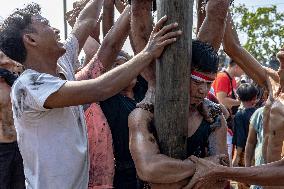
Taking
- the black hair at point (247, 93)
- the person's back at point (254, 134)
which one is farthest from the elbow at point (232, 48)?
the black hair at point (247, 93)

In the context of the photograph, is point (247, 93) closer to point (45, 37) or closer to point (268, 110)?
point (268, 110)

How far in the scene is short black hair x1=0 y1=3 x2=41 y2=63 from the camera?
10.3 ft

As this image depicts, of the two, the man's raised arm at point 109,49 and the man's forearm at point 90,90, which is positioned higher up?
the man's raised arm at point 109,49

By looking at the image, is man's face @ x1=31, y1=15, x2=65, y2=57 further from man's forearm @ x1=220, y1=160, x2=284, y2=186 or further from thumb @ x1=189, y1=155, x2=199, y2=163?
man's forearm @ x1=220, y1=160, x2=284, y2=186

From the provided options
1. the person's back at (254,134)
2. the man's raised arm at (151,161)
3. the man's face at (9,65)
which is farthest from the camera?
the person's back at (254,134)

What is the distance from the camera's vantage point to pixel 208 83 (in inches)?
114

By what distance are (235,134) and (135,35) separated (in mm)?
4634

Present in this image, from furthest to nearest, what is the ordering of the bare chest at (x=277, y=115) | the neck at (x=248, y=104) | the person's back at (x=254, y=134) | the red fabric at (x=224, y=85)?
the red fabric at (x=224, y=85), the neck at (x=248, y=104), the person's back at (x=254, y=134), the bare chest at (x=277, y=115)

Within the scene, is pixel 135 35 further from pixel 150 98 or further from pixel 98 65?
pixel 98 65

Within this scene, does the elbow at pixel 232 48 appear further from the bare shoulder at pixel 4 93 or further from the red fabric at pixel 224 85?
the red fabric at pixel 224 85

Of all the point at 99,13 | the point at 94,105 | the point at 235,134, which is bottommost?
the point at 235,134

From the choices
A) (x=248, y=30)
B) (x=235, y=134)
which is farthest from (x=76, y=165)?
(x=248, y=30)

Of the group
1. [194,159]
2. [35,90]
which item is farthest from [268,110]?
[35,90]

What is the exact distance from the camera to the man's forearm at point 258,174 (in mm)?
2773
